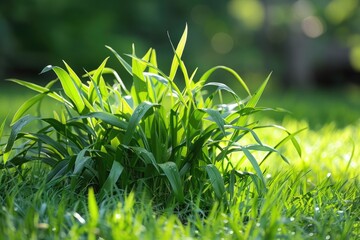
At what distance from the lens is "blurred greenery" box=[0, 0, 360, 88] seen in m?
13.7

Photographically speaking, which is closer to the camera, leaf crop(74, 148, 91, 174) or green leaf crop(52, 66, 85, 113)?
leaf crop(74, 148, 91, 174)

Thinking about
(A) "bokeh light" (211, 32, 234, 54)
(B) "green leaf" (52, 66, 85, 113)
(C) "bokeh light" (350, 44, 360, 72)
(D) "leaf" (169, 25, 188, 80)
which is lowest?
→ (A) "bokeh light" (211, 32, 234, 54)

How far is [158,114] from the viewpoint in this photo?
8.32ft

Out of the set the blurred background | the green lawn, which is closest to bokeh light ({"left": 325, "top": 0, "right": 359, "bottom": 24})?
the blurred background

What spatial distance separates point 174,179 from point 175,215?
0.41 ft

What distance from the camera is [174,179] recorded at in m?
2.34

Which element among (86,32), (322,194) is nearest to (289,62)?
(86,32)

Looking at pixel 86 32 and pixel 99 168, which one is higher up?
pixel 99 168

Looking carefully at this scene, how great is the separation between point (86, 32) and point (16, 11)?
1470 millimetres

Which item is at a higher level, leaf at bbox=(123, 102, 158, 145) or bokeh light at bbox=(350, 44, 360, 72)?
leaf at bbox=(123, 102, 158, 145)

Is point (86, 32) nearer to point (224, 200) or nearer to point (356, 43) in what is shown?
point (356, 43)

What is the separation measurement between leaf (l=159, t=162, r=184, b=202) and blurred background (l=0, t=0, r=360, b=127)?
30.9 feet

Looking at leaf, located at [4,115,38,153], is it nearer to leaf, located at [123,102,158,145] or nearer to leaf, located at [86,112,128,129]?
leaf, located at [86,112,128,129]

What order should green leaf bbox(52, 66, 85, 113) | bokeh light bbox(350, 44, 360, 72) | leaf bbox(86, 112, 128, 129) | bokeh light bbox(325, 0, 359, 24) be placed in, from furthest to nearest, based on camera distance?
bokeh light bbox(350, 44, 360, 72)
bokeh light bbox(325, 0, 359, 24)
green leaf bbox(52, 66, 85, 113)
leaf bbox(86, 112, 128, 129)
